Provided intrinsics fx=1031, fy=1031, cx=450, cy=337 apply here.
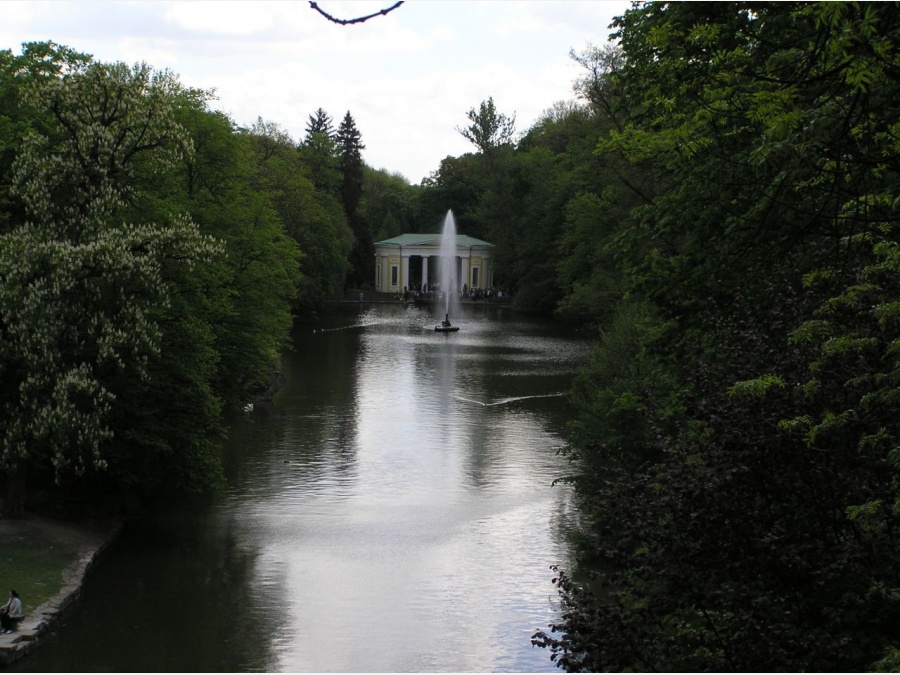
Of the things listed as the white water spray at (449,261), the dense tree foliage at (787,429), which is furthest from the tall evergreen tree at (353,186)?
the dense tree foliage at (787,429)

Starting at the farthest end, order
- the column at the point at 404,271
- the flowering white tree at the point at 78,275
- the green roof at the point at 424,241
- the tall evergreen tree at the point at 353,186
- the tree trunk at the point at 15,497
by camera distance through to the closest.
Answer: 1. the column at the point at 404,271
2. the green roof at the point at 424,241
3. the tall evergreen tree at the point at 353,186
4. the tree trunk at the point at 15,497
5. the flowering white tree at the point at 78,275

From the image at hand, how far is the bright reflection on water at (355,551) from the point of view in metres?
15.4

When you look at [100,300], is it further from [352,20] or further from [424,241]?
[424,241]

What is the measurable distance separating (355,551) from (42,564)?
5.75 meters

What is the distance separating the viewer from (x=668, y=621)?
9.35 m

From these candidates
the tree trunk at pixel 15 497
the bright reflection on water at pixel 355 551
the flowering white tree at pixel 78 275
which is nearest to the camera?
the bright reflection on water at pixel 355 551

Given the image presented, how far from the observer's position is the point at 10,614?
14867 millimetres

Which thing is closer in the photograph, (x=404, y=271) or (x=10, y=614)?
(x=10, y=614)

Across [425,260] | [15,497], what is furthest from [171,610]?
[425,260]

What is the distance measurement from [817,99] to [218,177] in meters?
25.8

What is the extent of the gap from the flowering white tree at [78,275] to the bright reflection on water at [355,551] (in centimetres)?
294

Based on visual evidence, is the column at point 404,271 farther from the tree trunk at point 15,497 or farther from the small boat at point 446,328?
the tree trunk at point 15,497

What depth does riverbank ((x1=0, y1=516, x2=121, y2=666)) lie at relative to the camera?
15.0 meters

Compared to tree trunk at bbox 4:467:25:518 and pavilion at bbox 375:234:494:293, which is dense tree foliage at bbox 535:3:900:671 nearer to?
tree trunk at bbox 4:467:25:518
